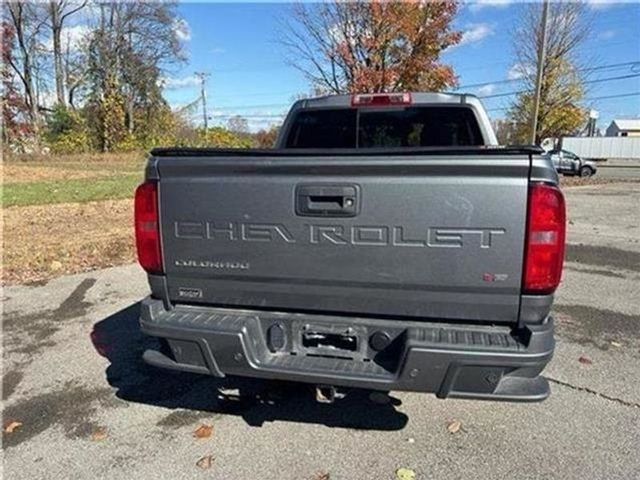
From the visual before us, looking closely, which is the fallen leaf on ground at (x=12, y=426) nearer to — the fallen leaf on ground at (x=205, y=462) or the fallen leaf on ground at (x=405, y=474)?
the fallen leaf on ground at (x=205, y=462)

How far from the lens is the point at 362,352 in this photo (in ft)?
8.16

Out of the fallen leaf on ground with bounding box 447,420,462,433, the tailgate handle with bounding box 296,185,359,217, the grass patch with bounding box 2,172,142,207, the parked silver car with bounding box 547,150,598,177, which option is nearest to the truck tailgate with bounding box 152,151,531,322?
the tailgate handle with bounding box 296,185,359,217

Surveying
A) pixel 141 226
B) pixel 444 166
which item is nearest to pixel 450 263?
pixel 444 166

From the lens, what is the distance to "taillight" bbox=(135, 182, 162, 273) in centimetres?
265

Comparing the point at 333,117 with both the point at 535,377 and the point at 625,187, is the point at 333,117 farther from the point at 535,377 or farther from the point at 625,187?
the point at 625,187

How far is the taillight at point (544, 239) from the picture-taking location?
2.18 m

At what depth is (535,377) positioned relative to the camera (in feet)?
7.77

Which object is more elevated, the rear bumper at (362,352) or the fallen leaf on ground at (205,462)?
the rear bumper at (362,352)

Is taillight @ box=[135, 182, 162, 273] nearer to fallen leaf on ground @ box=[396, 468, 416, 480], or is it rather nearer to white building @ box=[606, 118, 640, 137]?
fallen leaf on ground @ box=[396, 468, 416, 480]

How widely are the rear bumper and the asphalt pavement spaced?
0.56 metres

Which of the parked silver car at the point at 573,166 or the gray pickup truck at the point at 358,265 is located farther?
the parked silver car at the point at 573,166

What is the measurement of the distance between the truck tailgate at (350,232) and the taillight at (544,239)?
0.05 m

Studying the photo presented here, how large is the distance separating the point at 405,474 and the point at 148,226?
6.39 feet

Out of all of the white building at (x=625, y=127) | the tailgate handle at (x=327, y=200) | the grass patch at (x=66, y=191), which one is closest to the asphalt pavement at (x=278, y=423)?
the tailgate handle at (x=327, y=200)
